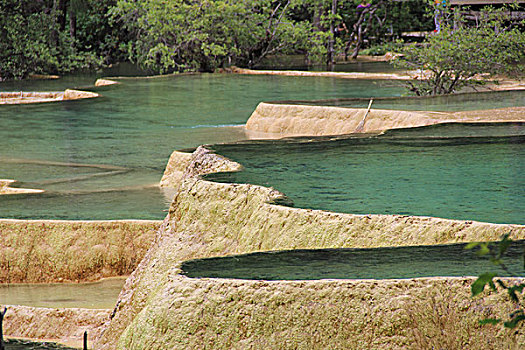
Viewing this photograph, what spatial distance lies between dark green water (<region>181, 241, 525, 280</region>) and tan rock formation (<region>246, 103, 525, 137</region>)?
5.81 metres

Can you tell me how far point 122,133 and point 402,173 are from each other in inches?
370

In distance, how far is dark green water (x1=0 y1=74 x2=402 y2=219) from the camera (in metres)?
9.70

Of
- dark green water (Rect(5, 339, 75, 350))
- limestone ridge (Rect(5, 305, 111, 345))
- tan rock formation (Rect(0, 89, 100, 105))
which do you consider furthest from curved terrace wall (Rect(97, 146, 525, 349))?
tan rock formation (Rect(0, 89, 100, 105))

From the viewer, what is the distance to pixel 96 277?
8.51m

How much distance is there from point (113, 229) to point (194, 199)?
1.86 metres

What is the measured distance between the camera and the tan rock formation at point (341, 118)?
1120 cm

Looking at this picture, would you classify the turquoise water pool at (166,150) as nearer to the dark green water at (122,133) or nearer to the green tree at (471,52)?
the dark green water at (122,133)

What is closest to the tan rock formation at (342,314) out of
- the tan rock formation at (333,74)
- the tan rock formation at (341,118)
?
the tan rock formation at (341,118)

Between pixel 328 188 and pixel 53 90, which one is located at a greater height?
pixel 328 188

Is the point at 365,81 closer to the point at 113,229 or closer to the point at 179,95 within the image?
the point at 179,95

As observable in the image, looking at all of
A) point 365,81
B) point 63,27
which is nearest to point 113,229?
point 365,81

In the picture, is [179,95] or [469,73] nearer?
[469,73]

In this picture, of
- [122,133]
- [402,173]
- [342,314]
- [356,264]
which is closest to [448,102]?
[122,133]

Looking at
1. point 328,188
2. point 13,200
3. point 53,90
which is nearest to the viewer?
point 328,188
